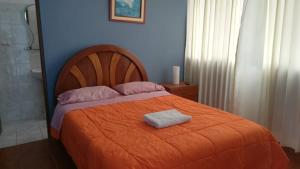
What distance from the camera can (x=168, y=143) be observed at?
1.52m

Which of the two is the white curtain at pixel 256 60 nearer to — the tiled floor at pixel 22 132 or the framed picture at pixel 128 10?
the framed picture at pixel 128 10

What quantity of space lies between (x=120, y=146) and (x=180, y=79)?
243 cm

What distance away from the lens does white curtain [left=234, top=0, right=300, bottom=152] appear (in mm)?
2379

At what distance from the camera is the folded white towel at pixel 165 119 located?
1788 millimetres

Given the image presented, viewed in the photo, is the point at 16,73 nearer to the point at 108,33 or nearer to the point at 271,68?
the point at 108,33

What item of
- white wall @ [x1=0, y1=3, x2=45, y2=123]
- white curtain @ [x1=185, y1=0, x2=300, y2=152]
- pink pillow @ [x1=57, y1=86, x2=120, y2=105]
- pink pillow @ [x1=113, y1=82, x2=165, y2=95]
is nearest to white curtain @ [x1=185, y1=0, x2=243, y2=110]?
white curtain @ [x1=185, y1=0, x2=300, y2=152]

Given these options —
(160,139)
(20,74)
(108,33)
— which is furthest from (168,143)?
(20,74)

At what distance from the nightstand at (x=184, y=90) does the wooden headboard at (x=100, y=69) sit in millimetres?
419

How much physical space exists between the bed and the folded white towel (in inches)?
1.9

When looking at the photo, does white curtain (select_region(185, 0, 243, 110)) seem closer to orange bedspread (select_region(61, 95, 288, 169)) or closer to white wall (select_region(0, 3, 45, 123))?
orange bedspread (select_region(61, 95, 288, 169))

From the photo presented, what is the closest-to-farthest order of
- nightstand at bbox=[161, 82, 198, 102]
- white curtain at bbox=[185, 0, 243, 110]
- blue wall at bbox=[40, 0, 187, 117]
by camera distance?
1. blue wall at bbox=[40, 0, 187, 117]
2. white curtain at bbox=[185, 0, 243, 110]
3. nightstand at bbox=[161, 82, 198, 102]

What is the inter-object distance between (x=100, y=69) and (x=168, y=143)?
1.71m

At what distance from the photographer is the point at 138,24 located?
3207mm

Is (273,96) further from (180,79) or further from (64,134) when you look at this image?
(64,134)
